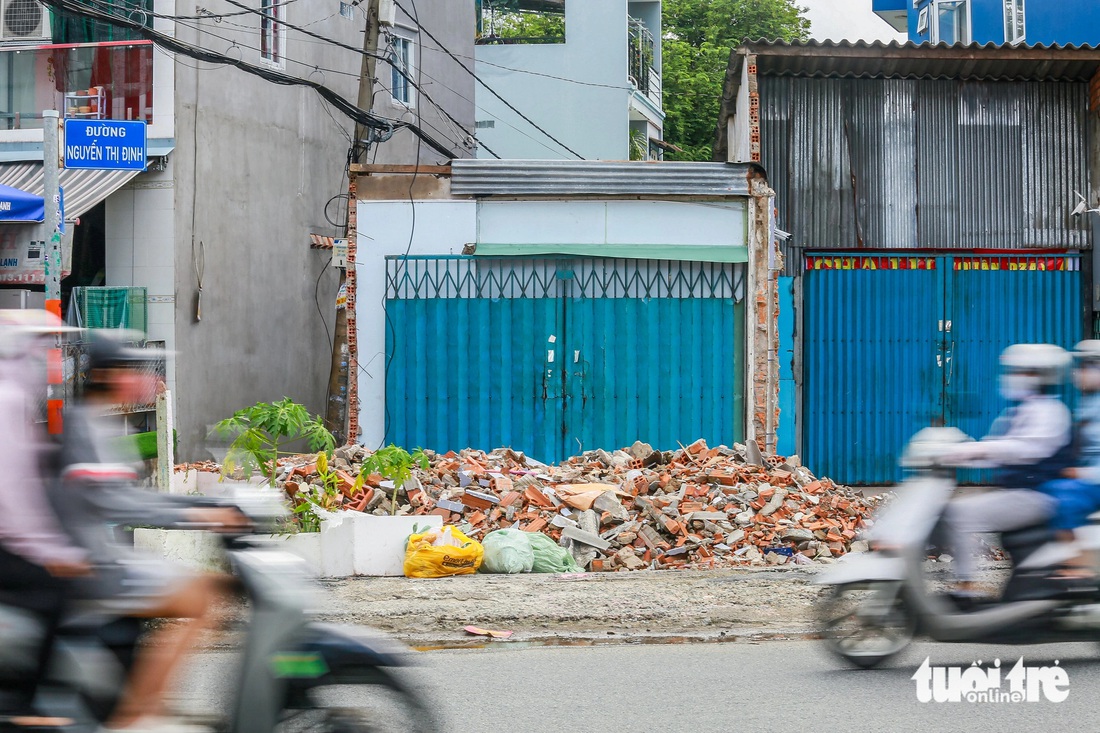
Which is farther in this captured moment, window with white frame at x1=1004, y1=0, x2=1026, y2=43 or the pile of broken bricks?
window with white frame at x1=1004, y1=0, x2=1026, y2=43

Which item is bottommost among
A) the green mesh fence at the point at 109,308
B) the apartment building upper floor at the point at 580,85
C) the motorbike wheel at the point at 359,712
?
the motorbike wheel at the point at 359,712

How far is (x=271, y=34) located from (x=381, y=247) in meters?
6.25

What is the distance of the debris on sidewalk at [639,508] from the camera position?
9766 mm

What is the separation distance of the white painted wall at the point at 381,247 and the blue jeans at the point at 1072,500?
818 cm

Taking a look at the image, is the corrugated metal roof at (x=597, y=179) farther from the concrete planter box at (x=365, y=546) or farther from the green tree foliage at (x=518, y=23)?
the green tree foliage at (x=518, y=23)

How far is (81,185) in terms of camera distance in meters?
14.1

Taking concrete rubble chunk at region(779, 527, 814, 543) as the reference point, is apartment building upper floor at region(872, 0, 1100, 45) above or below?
above

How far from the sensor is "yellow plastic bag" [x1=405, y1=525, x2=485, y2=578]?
360 inches

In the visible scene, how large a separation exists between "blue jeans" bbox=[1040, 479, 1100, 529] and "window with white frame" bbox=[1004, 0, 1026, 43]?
16.2 meters

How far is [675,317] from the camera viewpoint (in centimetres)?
1294

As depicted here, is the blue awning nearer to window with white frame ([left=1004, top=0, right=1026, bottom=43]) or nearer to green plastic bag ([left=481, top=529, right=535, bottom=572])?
green plastic bag ([left=481, top=529, right=535, bottom=572])

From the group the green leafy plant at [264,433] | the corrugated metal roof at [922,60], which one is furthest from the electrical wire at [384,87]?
the green leafy plant at [264,433]

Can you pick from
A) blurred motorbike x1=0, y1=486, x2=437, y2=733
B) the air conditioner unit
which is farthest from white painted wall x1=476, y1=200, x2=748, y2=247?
blurred motorbike x1=0, y1=486, x2=437, y2=733

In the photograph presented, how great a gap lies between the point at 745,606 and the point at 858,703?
99.3 inches
